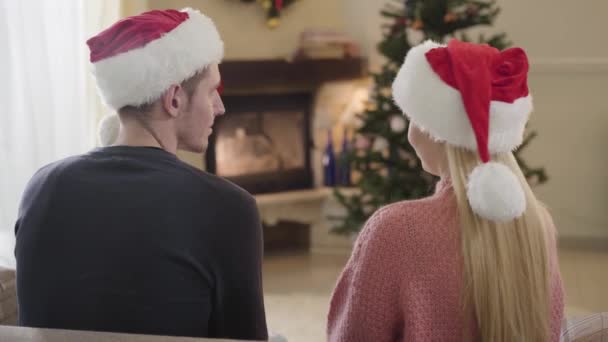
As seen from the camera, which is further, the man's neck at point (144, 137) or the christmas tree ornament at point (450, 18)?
the christmas tree ornament at point (450, 18)

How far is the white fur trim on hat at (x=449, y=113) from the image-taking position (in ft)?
4.91

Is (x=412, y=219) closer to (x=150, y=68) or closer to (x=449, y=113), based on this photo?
(x=449, y=113)

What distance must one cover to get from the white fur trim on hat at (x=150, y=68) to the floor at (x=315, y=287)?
1807mm

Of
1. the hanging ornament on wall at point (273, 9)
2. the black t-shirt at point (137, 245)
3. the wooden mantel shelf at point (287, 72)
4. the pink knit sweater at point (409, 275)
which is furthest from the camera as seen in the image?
the hanging ornament on wall at point (273, 9)

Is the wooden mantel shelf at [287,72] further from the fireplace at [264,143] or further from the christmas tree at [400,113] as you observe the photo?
the christmas tree at [400,113]

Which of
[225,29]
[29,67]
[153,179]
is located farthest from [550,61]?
[153,179]

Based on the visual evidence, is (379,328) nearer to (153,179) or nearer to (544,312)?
(544,312)

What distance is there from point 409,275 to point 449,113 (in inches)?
12.5

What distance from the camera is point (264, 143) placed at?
4.70 meters

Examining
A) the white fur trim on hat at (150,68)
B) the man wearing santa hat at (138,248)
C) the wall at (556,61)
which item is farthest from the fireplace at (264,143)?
the man wearing santa hat at (138,248)

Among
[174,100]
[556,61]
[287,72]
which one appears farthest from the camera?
[556,61]

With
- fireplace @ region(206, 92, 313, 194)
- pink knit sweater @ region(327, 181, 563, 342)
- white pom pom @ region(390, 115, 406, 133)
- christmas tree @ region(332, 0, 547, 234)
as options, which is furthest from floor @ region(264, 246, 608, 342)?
pink knit sweater @ region(327, 181, 563, 342)

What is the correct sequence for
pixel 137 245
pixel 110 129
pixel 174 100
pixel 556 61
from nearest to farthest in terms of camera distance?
1. pixel 137 245
2. pixel 174 100
3. pixel 110 129
4. pixel 556 61

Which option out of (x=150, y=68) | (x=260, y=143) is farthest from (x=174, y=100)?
(x=260, y=143)
